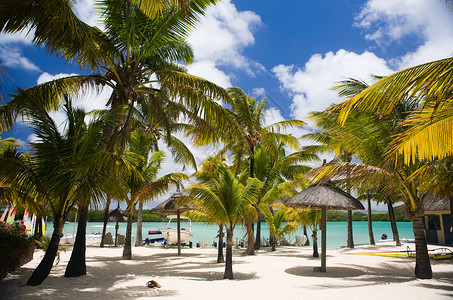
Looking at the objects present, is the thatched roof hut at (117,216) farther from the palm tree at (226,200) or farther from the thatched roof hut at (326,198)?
the thatched roof hut at (326,198)

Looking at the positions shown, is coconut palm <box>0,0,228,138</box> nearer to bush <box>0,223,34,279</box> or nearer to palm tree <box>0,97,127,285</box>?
palm tree <box>0,97,127,285</box>

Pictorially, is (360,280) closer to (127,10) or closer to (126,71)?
(126,71)

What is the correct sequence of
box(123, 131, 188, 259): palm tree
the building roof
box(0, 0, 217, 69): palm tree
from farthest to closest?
the building roof
box(123, 131, 188, 259): palm tree
box(0, 0, 217, 69): palm tree

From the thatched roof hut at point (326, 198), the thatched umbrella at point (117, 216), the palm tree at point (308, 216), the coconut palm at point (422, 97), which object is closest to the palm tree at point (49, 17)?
the coconut palm at point (422, 97)

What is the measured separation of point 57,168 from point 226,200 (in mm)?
3762

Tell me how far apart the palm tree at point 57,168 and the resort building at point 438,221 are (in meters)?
16.6

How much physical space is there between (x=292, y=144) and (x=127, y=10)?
10.0 metres

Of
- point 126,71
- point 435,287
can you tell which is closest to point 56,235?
point 126,71

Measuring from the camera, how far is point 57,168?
19.7 ft

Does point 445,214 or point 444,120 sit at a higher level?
point 444,120

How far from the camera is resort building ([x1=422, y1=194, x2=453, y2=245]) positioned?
626 inches

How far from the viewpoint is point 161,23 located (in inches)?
303

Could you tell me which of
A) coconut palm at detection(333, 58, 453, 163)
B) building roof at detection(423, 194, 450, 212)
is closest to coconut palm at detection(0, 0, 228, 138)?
coconut palm at detection(333, 58, 453, 163)

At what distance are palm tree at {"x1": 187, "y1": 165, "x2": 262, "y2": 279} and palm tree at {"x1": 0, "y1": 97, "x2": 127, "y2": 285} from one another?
1992mm
